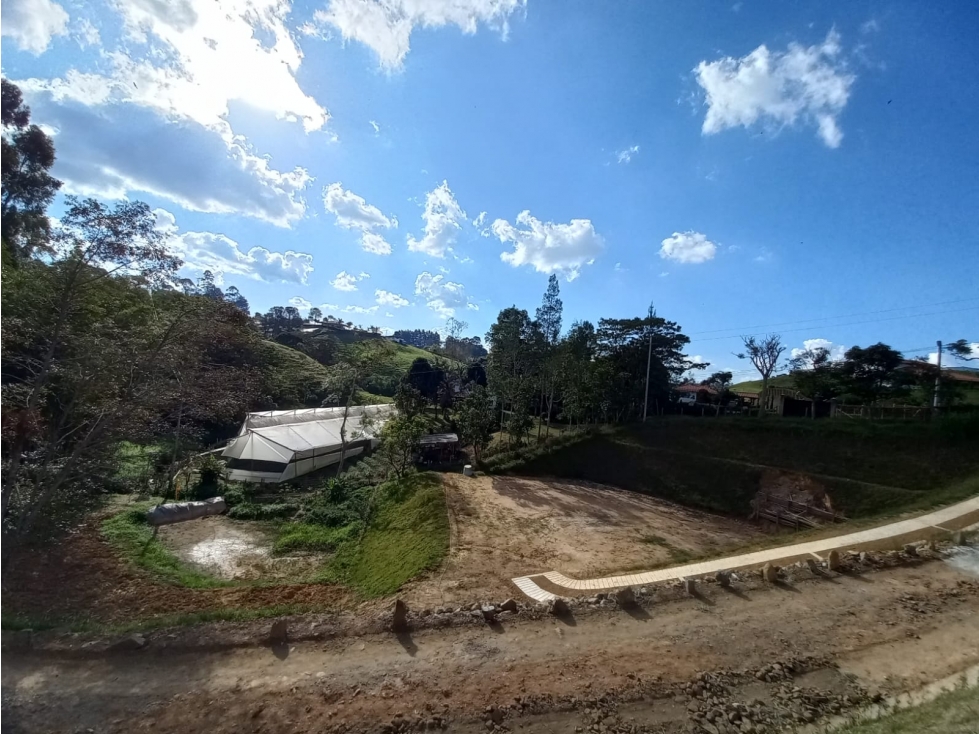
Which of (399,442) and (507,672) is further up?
(399,442)

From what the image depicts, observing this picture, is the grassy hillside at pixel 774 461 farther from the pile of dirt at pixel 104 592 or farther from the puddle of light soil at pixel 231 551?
the pile of dirt at pixel 104 592

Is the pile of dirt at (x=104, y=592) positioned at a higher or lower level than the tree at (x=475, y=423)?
lower

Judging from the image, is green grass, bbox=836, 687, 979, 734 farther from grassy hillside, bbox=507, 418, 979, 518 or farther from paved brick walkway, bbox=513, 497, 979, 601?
grassy hillside, bbox=507, 418, 979, 518

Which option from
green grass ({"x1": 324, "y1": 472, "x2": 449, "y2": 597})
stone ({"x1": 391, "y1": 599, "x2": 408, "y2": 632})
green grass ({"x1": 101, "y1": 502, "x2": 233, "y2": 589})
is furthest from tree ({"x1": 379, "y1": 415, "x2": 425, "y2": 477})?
stone ({"x1": 391, "y1": 599, "x2": 408, "y2": 632})

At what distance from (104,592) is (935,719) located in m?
13.7

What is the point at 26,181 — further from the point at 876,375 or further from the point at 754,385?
the point at 754,385

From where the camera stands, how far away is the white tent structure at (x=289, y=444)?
20031 millimetres

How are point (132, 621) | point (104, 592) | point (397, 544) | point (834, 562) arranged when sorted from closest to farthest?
point (132, 621) → point (104, 592) → point (834, 562) → point (397, 544)

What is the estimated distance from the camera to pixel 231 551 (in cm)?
1303

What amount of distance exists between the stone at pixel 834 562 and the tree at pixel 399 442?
1423cm

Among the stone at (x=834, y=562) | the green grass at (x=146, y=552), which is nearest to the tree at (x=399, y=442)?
the green grass at (x=146, y=552)

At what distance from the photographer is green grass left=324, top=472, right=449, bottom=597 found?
425 inches

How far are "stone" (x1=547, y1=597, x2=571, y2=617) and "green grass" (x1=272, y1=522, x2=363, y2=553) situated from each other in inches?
336

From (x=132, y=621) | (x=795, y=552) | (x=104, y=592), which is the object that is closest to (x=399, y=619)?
(x=132, y=621)
